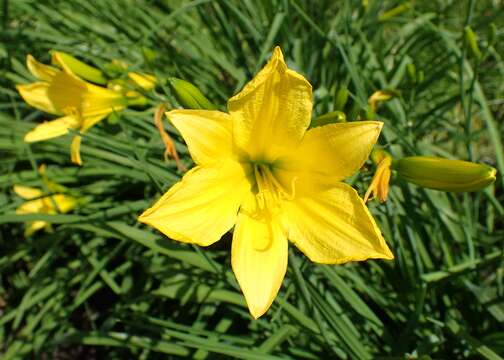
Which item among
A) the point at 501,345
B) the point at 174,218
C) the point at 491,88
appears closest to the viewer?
the point at 174,218

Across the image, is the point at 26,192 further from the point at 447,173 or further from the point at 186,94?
the point at 447,173

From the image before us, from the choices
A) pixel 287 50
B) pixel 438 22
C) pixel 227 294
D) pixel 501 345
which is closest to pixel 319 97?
pixel 287 50

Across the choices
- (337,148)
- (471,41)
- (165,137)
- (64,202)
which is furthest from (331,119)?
(64,202)

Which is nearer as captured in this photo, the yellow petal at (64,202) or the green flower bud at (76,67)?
the green flower bud at (76,67)

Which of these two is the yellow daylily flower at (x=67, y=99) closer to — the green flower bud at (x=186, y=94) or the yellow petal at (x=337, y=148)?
the green flower bud at (x=186, y=94)

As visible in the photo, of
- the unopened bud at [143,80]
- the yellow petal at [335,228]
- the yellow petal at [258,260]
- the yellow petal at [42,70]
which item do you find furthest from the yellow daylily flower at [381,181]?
the yellow petal at [42,70]

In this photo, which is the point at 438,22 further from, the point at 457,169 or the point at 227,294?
the point at 227,294
